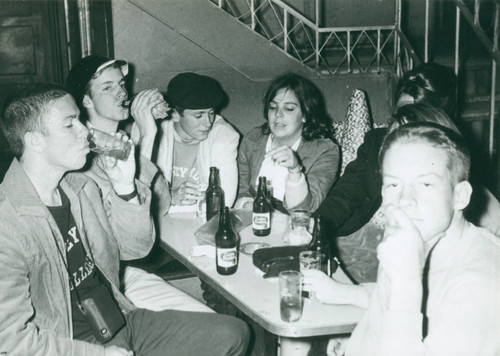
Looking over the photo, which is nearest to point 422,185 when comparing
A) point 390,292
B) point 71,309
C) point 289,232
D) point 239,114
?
point 390,292

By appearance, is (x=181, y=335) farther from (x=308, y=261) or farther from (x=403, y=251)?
(x=403, y=251)

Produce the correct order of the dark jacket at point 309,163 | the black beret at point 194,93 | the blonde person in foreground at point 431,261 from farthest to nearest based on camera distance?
the black beret at point 194,93 → the dark jacket at point 309,163 → the blonde person in foreground at point 431,261

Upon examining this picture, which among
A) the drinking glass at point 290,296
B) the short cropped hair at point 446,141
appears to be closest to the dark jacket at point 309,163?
the drinking glass at point 290,296

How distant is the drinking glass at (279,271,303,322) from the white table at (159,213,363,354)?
0.03 m

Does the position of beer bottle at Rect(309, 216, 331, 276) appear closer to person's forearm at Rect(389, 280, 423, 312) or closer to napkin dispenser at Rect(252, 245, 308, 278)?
napkin dispenser at Rect(252, 245, 308, 278)

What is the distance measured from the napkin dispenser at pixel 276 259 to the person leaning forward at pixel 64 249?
0.85ft

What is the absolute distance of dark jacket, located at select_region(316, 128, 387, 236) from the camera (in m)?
2.70

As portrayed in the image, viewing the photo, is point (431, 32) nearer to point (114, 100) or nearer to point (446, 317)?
point (114, 100)

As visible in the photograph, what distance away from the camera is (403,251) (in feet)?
4.19

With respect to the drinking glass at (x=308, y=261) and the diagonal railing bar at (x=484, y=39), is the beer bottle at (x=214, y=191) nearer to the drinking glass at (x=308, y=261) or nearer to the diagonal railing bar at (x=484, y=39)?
the drinking glass at (x=308, y=261)

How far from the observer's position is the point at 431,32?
698 centimetres

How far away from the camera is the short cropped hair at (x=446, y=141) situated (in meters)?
1.39

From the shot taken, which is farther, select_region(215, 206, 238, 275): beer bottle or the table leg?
the table leg

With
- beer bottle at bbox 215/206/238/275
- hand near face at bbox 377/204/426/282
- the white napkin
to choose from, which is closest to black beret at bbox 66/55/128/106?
the white napkin
